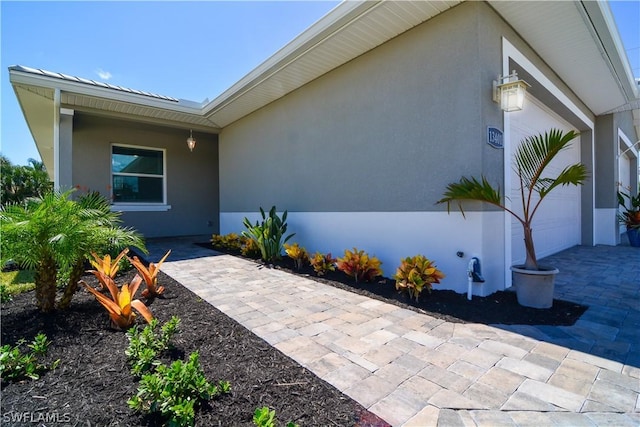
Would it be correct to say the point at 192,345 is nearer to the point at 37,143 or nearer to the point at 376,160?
the point at 376,160

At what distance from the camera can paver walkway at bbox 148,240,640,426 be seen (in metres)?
1.66

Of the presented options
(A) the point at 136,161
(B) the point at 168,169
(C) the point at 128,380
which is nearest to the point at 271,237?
(C) the point at 128,380

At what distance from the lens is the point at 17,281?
4234mm

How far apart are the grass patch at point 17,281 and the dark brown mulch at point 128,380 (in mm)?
1013

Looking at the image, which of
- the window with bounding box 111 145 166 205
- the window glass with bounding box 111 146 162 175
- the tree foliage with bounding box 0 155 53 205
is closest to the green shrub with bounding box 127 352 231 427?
the window with bounding box 111 145 166 205

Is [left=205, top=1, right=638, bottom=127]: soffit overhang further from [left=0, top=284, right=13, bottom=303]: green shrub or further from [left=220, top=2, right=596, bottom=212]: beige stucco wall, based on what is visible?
[left=0, top=284, right=13, bottom=303]: green shrub

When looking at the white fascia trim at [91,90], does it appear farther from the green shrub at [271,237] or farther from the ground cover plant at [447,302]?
the ground cover plant at [447,302]

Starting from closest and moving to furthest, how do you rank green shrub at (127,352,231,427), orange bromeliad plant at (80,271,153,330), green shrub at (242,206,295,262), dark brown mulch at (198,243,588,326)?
green shrub at (127,352,231,427) → orange bromeliad plant at (80,271,153,330) → dark brown mulch at (198,243,588,326) → green shrub at (242,206,295,262)

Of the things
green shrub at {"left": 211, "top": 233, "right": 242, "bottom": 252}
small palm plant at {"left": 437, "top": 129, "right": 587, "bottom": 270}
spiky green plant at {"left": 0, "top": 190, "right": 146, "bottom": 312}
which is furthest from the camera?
green shrub at {"left": 211, "top": 233, "right": 242, "bottom": 252}

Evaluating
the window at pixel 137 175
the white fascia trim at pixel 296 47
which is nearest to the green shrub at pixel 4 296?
the white fascia trim at pixel 296 47

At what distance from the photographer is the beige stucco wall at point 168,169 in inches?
322

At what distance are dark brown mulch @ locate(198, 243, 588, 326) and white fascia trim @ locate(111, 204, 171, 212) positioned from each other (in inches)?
292

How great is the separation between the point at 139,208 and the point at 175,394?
28.6 ft

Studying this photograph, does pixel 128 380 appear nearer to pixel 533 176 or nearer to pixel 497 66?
pixel 533 176
